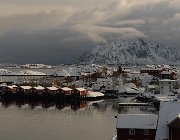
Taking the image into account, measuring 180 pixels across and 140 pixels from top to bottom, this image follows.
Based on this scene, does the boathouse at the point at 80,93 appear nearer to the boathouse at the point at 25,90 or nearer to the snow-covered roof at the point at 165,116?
the boathouse at the point at 25,90

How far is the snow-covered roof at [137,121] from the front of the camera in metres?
22.0

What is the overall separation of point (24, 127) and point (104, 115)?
9.96m

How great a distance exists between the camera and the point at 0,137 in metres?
29.4

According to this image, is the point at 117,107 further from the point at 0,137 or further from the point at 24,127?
the point at 0,137

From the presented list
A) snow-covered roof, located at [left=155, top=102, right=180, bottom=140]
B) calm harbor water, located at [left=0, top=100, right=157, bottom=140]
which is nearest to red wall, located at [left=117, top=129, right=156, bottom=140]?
snow-covered roof, located at [left=155, top=102, right=180, bottom=140]

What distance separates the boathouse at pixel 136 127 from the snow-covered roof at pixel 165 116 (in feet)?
7.90

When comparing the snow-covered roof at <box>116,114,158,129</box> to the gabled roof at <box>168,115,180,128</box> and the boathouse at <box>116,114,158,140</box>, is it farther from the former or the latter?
the gabled roof at <box>168,115,180,128</box>

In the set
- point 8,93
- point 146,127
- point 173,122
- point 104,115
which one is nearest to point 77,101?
point 8,93

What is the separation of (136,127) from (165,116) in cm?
299

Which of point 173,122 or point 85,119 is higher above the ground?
point 173,122

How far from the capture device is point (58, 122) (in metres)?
36.9

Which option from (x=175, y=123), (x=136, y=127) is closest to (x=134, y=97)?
(x=136, y=127)

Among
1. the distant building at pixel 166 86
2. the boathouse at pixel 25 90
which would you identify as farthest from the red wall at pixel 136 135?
the distant building at pixel 166 86

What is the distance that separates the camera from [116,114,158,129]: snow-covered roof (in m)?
22.0
